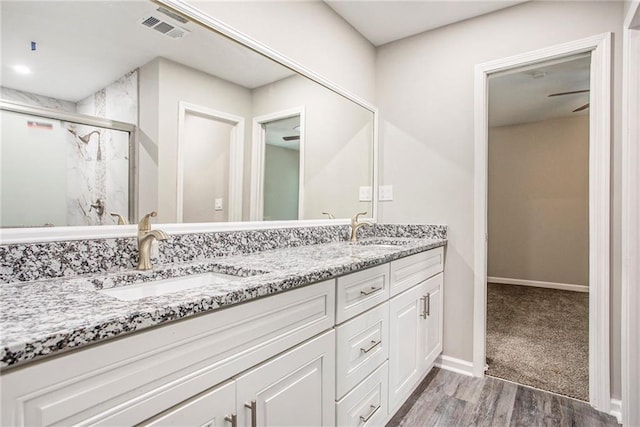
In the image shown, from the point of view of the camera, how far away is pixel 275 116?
1762 millimetres

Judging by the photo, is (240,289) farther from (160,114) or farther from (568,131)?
(568,131)

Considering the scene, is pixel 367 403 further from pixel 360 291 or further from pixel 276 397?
pixel 276 397

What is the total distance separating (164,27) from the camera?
1252 millimetres

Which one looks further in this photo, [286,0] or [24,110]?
[286,0]

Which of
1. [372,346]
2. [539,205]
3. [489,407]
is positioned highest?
[539,205]

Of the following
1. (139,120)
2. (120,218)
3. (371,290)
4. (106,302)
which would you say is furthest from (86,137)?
(371,290)

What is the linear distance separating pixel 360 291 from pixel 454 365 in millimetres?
1377

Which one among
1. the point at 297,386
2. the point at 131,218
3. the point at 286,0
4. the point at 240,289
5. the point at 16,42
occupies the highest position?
the point at 286,0

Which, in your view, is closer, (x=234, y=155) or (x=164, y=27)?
(x=164, y=27)

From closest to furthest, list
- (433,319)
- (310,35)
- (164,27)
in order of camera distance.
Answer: (164,27), (310,35), (433,319)

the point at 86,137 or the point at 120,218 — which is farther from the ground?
the point at 86,137

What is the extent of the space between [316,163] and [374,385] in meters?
1.28

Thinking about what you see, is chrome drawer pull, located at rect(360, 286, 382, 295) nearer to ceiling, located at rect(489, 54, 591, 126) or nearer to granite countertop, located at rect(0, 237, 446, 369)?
granite countertop, located at rect(0, 237, 446, 369)

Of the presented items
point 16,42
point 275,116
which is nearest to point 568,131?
point 275,116
